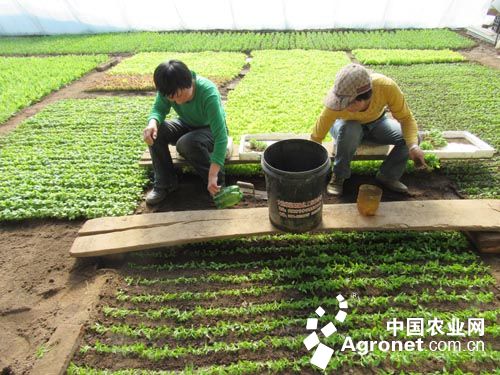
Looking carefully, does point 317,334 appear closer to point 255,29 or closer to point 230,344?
point 230,344

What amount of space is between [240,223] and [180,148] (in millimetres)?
1033

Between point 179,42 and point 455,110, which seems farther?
point 179,42

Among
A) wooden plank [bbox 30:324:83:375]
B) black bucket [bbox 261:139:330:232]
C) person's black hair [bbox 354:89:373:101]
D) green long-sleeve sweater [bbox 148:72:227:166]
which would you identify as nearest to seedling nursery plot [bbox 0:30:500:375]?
wooden plank [bbox 30:324:83:375]

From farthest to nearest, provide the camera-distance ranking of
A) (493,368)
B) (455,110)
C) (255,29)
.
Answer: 1. (255,29)
2. (455,110)
3. (493,368)

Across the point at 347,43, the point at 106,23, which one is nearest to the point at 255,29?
the point at 347,43

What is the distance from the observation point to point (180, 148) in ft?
11.1

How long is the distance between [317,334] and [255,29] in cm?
1221

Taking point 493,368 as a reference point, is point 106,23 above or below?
below

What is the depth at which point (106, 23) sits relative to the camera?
1275cm

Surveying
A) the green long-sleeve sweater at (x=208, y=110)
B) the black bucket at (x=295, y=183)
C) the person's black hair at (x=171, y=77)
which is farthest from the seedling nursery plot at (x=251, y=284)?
the person's black hair at (x=171, y=77)

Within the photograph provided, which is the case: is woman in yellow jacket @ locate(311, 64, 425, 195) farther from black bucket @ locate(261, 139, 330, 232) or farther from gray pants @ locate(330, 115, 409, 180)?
black bucket @ locate(261, 139, 330, 232)

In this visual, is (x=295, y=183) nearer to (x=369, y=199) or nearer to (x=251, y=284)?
(x=369, y=199)

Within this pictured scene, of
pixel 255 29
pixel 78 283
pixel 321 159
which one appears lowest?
pixel 255 29

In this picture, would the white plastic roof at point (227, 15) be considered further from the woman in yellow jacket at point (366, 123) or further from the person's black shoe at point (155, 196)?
the person's black shoe at point (155, 196)
